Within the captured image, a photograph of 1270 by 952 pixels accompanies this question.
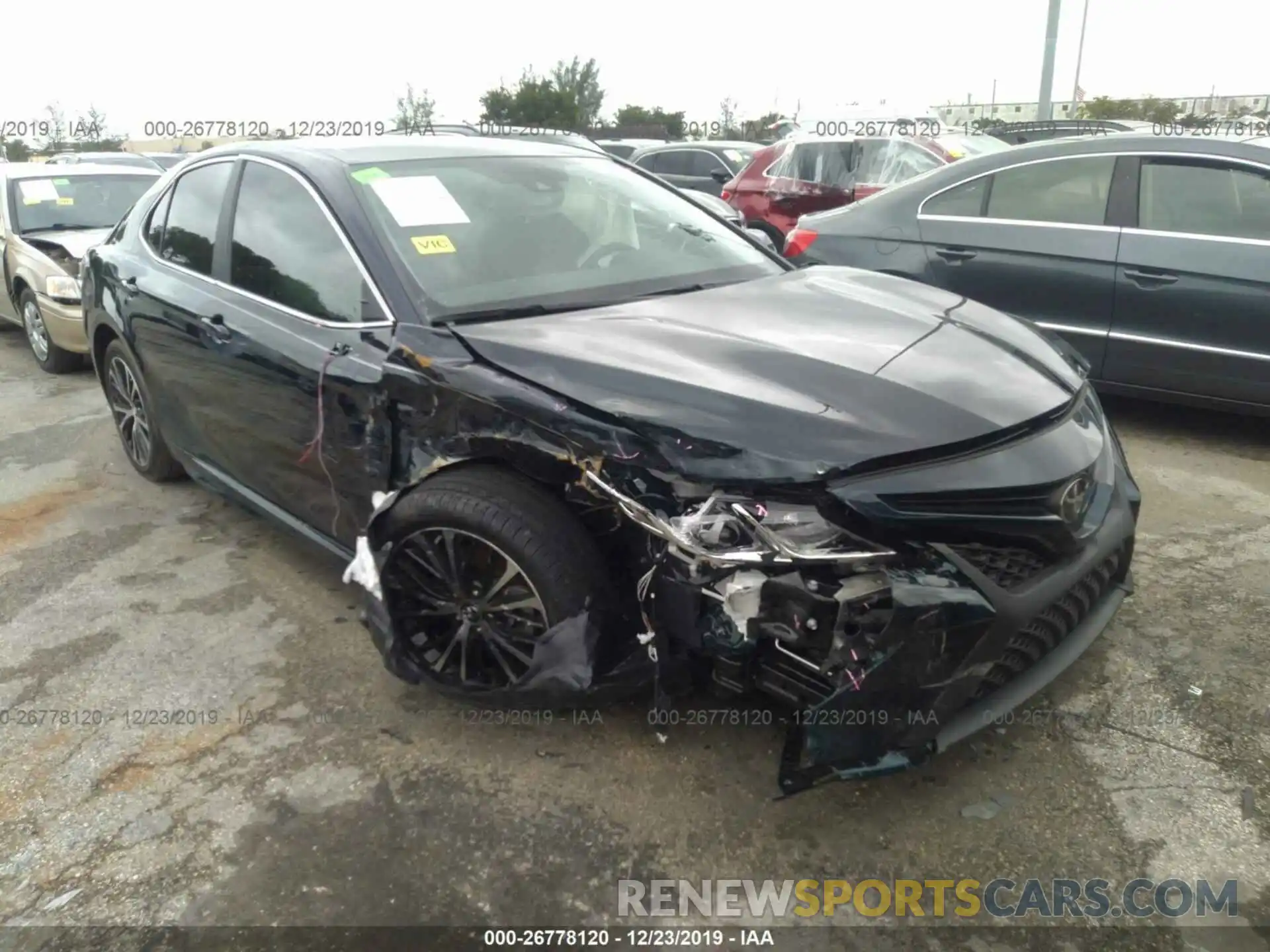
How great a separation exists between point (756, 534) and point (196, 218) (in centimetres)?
286

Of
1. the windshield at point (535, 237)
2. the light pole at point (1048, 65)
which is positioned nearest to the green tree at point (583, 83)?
the light pole at point (1048, 65)

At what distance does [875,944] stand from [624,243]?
2255 mm

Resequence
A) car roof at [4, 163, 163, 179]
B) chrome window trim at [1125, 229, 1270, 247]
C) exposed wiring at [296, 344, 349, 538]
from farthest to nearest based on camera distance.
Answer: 1. car roof at [4, 163, 163, 179]
2. chrome window trim at [1125, 229, 1270, 247]
3. exposed wiring at [296, 344, 349, 538]

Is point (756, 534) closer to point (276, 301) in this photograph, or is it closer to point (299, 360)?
point (299, 360)

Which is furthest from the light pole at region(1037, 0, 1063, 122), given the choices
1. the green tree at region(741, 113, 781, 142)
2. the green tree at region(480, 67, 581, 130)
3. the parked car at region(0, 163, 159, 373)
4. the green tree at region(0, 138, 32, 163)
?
the green tree at region(0, 138, 32, 163)

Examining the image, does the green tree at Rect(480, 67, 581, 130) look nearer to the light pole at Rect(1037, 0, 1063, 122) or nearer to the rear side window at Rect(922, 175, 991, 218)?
the light pole at Rect(1037, 0, 1063, 122)

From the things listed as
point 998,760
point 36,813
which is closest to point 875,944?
point 998,760

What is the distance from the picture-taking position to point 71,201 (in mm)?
7641

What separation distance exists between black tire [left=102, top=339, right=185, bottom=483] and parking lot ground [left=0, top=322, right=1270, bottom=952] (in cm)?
104

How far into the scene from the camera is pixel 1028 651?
7.52ft

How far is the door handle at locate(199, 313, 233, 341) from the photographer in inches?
132

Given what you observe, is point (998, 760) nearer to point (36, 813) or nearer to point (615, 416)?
point (615, 416)

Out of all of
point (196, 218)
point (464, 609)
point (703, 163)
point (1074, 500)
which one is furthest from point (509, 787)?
point (703, 163)

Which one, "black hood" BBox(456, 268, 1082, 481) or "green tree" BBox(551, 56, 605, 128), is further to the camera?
"green tree" BBox(551, 56, 605, 128)
